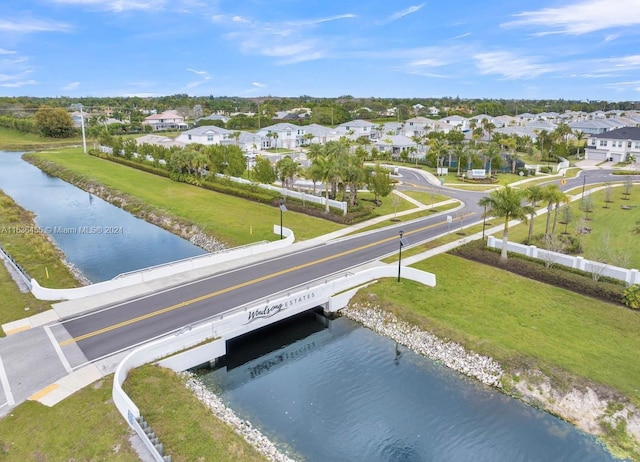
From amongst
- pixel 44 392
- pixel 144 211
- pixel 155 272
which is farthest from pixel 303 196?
pixel 44 392

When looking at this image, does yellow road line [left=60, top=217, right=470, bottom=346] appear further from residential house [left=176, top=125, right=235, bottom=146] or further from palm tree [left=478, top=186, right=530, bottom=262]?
residential house [left=176, top=125, right=235, bottom=146]

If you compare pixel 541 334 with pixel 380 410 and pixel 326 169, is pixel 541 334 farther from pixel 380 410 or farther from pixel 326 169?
pixel 326 169

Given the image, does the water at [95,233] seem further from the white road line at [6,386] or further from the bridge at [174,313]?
the white road line at [6,386]

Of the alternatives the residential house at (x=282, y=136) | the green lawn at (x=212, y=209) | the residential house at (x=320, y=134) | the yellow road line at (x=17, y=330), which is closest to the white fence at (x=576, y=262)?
the green lawn at (x=212, y=209)

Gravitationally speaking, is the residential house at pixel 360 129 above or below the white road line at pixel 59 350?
above

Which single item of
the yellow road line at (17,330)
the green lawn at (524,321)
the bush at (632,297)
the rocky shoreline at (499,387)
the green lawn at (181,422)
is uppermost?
the bush at (632,297)

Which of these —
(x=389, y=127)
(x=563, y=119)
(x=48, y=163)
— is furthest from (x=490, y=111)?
(x=48, y=163)
